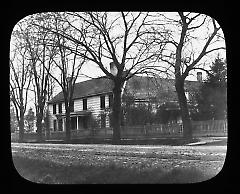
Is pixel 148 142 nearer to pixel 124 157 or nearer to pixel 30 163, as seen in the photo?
pixel 124 157

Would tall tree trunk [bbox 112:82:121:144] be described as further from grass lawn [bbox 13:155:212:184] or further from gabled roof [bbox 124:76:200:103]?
grass lawn [bbox 13:155:212:184]

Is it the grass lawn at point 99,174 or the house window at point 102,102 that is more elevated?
the house window at point 102,102

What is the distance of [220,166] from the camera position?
243 centimetres

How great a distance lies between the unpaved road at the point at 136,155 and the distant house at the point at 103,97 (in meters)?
0.18

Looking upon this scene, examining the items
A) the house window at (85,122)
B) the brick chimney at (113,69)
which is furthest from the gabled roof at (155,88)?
the house window at (85,122)

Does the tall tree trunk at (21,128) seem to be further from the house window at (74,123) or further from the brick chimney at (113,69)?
the brick chimney at (113,69)

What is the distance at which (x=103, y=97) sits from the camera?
2.53 metres

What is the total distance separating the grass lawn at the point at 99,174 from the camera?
235 cm

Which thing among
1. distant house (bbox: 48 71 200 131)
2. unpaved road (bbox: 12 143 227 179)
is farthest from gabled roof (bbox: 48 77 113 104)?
unpaved road (bbox: 12 143 227 179)

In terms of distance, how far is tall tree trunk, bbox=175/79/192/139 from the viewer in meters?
2.48

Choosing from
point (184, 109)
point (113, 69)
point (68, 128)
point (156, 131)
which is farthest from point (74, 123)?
point (184, 109)

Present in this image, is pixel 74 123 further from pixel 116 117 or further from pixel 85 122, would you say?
pixel 116 117

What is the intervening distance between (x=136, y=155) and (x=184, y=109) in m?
0.50

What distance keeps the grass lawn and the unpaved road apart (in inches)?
1.5
